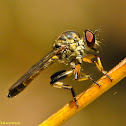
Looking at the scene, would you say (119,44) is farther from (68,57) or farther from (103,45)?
(68,57)

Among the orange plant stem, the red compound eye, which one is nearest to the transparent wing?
the red compound eye

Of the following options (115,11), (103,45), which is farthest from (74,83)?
(115,11)

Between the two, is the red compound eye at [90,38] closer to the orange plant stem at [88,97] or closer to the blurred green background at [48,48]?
the orange plant stem at [88,97]

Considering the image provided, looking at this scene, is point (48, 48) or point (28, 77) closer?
point (28, 77)

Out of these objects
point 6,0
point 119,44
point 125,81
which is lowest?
point 125,81

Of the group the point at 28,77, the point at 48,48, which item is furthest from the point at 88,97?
the point at 48,48

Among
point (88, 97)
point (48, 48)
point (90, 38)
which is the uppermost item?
point (90, 38)

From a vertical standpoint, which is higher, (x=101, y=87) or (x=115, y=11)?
(x=101, y=87)

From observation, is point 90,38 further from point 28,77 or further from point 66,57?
point 28,77

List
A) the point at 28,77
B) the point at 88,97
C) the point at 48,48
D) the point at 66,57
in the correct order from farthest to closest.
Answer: the point at 48,48
the point at 66,57
the point at 28,77
the point at 88,97
